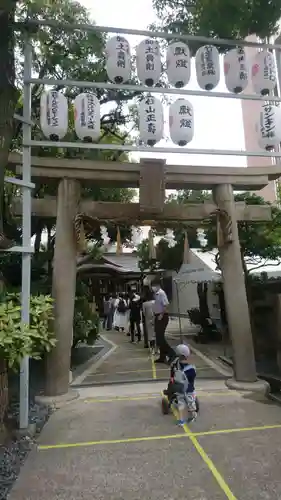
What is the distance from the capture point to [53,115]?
623 centimetres

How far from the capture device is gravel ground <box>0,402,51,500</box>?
12.4 feet

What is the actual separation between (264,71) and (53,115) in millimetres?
3849

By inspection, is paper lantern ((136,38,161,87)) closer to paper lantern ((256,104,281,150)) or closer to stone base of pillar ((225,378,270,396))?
paper lantern ((256,104,281,150))

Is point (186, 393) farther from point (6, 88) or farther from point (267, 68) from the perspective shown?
point (267, 68)

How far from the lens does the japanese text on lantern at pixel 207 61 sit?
657 cm

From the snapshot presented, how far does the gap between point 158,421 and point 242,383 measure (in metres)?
2.24

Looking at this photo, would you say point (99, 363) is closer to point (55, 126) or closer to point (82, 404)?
point (82, 404)

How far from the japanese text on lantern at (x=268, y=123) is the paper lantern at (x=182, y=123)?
132 cm

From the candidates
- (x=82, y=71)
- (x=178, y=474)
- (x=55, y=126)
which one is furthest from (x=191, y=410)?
(x=82, y=71)

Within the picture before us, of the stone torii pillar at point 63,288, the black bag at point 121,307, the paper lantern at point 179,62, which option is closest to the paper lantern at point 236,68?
the paper lantern at point 179,62

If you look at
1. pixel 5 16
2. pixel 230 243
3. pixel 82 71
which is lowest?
pixel 230 243

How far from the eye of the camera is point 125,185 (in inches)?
297

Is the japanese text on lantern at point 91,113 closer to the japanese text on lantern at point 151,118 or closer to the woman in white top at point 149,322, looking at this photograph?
the japanese text on lantern at point 151,118

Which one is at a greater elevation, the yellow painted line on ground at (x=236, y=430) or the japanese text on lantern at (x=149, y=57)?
the japanese text on lantern at (x=149, y=57)
